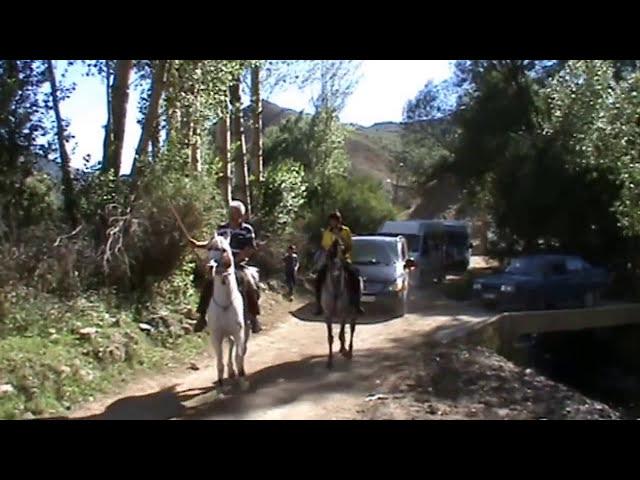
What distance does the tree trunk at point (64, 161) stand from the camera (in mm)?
13297

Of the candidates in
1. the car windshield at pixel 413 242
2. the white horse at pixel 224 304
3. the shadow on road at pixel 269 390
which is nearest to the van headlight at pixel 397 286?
the shadow on road at pixel 269 390

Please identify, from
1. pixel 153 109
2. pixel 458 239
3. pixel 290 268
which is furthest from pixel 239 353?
pixel 458 239

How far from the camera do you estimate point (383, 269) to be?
17859 millimetres

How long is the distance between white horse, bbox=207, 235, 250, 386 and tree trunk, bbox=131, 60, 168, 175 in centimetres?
602

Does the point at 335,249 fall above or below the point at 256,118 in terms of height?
below

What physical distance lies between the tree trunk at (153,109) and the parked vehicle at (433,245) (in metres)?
12.7

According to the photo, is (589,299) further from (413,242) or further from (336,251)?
(336,251)

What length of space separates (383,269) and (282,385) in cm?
786

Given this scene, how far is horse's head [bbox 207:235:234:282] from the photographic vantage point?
9.11 meters

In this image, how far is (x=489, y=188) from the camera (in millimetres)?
31234

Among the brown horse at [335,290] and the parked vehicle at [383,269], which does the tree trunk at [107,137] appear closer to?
the brown horse at [335,290]
